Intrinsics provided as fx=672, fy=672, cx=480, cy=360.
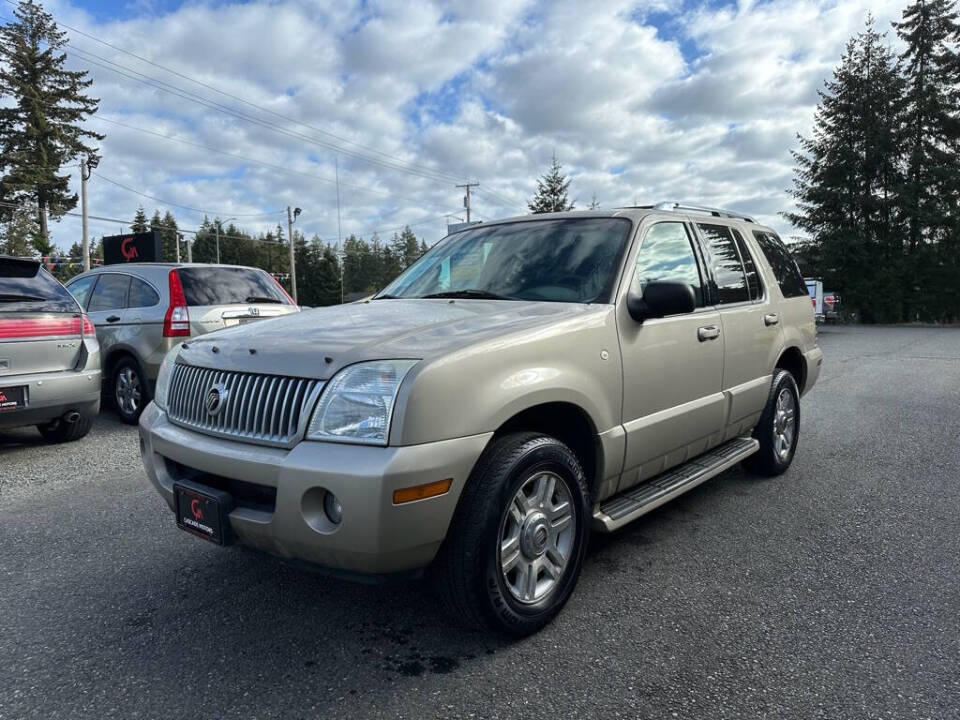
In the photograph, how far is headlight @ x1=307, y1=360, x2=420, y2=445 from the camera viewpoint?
225 centimetres

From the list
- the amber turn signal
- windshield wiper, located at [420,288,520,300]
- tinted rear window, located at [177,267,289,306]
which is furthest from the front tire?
tinted rear window, located at [177,267,289,306]

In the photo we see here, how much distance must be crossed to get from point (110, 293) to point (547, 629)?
669 centimetres

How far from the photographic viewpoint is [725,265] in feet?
13.9

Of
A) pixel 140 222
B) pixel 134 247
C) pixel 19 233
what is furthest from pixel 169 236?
pixel 134 247

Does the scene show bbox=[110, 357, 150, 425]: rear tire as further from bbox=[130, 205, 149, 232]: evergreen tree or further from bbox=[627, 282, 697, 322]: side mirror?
bbox=[130, 205, 149, 232]: evergreen tree

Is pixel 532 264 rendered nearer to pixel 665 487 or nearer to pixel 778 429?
pixel 665 487

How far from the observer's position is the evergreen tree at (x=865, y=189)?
28.1 meters

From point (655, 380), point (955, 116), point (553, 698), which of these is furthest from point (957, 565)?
point (955, 116)

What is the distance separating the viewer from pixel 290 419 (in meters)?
2.39

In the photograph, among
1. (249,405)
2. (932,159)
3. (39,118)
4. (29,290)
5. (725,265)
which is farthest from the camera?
(39,118)

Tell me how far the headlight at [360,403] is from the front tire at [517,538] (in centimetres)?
42

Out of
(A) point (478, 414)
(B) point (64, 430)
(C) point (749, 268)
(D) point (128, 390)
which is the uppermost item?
(C) point (749, 268)

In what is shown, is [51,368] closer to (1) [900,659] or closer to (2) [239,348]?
(2) [239,348]

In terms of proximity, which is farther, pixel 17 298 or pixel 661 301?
pixel 17 298
